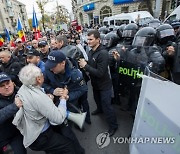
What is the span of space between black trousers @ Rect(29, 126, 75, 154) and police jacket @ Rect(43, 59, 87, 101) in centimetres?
58

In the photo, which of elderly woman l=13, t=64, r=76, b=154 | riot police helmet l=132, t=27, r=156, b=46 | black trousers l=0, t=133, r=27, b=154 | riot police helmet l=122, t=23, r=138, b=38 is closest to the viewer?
elderly woman l=13, t=64, r=76, b=154

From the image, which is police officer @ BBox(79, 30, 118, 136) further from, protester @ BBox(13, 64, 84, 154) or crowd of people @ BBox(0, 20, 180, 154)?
protester @ BBox(13, 64, 84, 154)

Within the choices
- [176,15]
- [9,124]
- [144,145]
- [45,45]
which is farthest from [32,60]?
[176,15]

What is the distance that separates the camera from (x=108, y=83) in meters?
2.97

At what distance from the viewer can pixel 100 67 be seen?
2691mm

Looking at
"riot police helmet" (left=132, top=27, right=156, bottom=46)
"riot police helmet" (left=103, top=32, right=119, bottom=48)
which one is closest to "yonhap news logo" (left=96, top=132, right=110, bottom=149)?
"riot police helmet" (left=132, top=27, right=156, bottom=46)

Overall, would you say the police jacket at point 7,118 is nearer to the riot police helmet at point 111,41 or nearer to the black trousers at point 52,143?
the black trousers at point 52,143

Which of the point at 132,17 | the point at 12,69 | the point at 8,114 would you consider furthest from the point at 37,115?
the point at 132,17

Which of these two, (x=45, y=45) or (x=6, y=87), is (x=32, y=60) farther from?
(x=6, y=87)

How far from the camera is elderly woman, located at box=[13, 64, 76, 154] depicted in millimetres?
1772

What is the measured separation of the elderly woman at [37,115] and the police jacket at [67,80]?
1.12 feet

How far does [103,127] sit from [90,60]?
4.64 ft

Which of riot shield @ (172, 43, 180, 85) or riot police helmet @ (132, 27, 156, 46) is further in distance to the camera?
riot police helmet @ (132, 27, 156, 46)

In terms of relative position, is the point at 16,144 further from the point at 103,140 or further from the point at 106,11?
the point at 106,11
